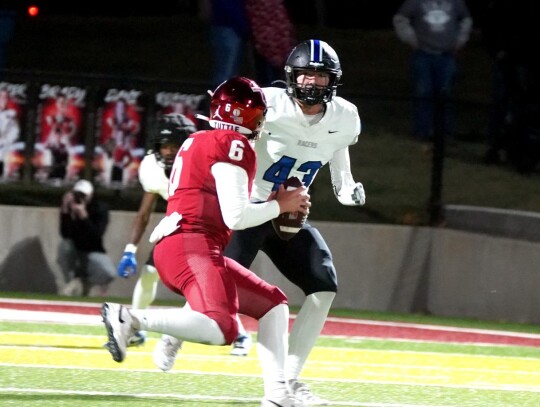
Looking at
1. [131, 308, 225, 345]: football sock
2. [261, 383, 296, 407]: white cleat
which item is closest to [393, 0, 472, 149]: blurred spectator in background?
[261, 383, 296, 407]: white cleat

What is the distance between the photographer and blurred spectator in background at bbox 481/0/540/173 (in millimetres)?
12891

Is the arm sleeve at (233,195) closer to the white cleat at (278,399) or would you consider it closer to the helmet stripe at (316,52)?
the white cleat at (278,399)

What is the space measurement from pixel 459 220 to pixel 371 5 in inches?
330

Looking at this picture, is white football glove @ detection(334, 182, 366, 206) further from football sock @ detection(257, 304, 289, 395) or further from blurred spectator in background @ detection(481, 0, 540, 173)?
blurred spectator in background @ detection(481, 0, 540, 173)

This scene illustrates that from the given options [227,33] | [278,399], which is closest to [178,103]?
[227,33]

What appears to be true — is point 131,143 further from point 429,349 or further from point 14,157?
point 429,349

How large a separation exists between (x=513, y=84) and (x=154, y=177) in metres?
4.96

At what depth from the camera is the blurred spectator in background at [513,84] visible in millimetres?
12891

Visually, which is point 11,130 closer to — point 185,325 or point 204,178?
point 204,178

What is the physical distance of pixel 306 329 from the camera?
687 cm

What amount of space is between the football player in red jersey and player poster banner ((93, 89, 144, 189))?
20.2 ft

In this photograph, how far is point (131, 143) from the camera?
12.4 meters

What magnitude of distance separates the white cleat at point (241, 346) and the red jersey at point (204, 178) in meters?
2.60

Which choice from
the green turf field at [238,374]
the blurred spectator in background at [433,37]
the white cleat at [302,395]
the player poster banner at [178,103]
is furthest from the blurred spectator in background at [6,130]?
the white cleat at [302,395]
